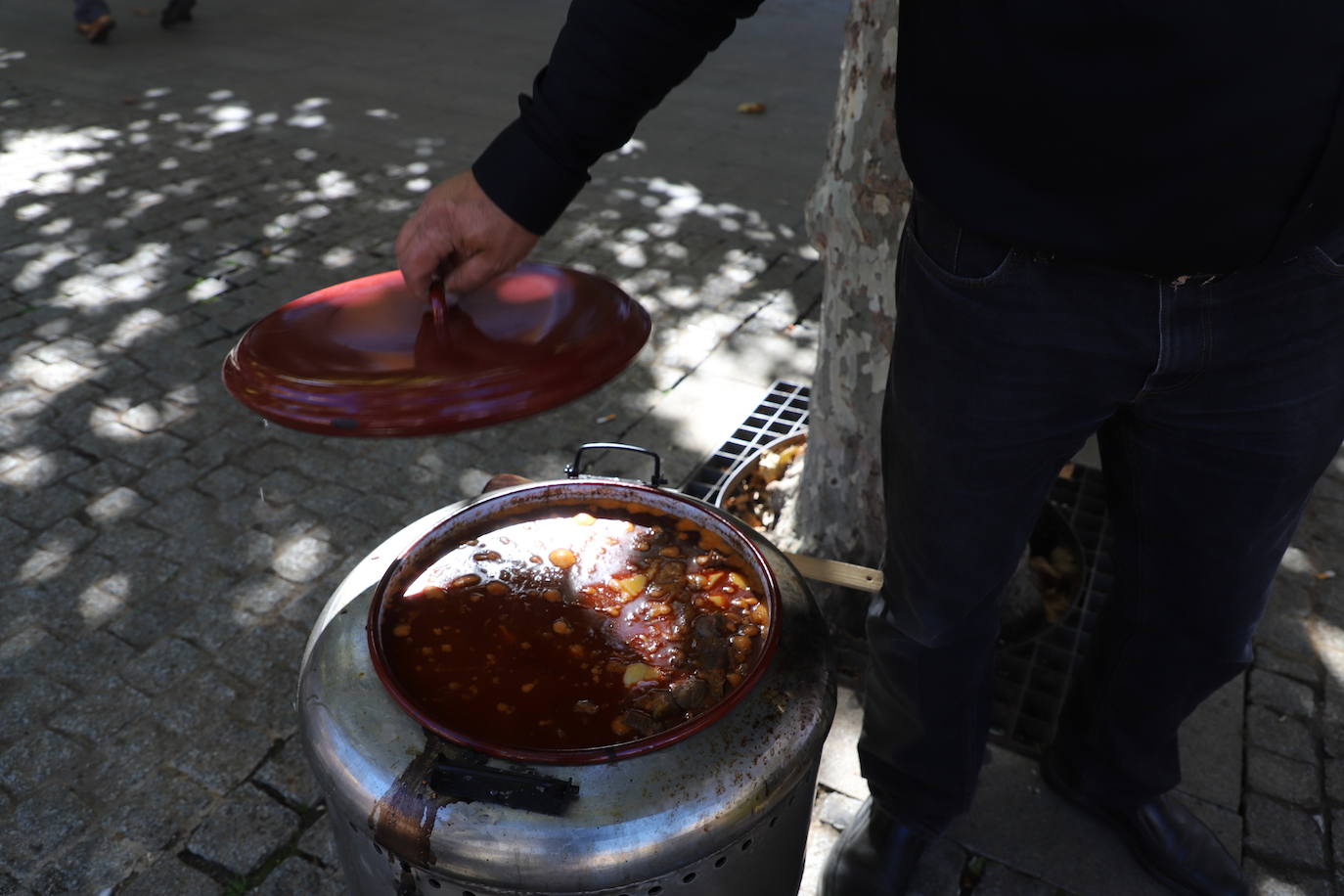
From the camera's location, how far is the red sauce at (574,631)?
1.73m

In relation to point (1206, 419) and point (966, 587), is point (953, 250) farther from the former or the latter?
point (966, 587)

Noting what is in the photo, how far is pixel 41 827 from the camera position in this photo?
2.64 metres

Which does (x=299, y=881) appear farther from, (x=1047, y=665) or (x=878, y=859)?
(x=1047, y=665)

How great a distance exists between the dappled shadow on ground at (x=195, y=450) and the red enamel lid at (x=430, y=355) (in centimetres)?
151

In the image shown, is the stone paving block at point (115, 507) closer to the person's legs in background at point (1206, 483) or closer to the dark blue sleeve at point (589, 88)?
the dark blue sleeve at point (589, 88)

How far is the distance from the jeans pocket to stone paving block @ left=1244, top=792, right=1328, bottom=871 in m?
1.95

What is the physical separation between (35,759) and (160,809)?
0.45m

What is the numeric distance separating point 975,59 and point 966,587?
96 cm

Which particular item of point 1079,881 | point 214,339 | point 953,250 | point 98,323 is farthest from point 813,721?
point 98,323

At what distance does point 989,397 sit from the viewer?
1704mm

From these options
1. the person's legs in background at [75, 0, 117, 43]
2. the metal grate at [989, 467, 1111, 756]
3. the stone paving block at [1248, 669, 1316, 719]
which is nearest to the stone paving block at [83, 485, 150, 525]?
the metal grate at [989, 467, 1111, 756]

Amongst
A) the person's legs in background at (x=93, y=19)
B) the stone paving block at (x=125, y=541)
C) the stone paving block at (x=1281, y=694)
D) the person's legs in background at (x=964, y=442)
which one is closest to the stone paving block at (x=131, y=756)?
the stone paving block at (x=125, y=541)

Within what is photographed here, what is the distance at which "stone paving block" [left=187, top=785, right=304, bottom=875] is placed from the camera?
2.59 meters

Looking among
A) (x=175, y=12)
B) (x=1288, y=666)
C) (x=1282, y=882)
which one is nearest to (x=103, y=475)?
(x=1282, y=882)
